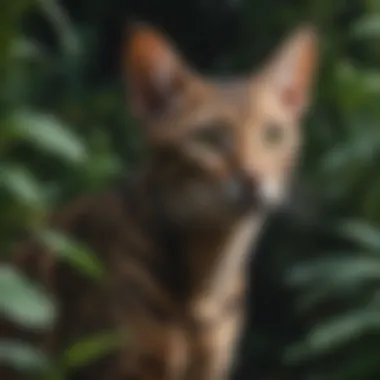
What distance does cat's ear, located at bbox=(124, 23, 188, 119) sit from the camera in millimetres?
1885

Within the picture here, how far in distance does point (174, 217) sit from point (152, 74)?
259mm

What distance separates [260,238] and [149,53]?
646 mm

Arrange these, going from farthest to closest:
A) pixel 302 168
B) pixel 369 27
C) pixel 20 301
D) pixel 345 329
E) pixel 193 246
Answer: pixel 302 168
pixel 193 246
pixel 369 27
pixel 345 329
pixel 20 301

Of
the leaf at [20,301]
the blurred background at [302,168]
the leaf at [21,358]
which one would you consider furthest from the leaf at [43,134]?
the leaf at [21,358]

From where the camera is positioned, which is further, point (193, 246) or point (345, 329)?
point (193, 246)

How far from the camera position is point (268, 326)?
241 centimetres

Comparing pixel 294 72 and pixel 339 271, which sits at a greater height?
pixel 294 72

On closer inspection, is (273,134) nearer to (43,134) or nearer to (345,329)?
(345,329)

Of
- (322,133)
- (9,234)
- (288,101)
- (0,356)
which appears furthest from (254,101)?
(0,356)

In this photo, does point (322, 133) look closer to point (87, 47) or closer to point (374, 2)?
point (374, 2)

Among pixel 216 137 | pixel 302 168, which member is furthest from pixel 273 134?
pixel 302 168

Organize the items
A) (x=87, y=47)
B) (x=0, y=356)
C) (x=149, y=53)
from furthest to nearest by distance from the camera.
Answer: (x=87, y=47) → (x=149, y=53) → (x=0, y=356)

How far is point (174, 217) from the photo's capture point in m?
1.97

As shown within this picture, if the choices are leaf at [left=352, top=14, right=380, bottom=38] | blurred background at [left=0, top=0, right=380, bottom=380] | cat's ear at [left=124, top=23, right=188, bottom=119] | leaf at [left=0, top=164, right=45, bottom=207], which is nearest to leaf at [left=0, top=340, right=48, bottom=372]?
blurred background at [left=0, top=0, right=380, bottom=380]
